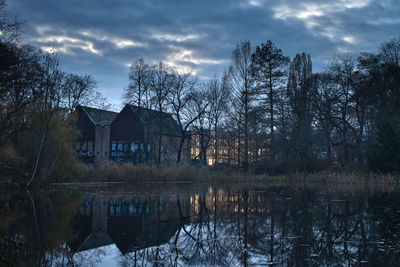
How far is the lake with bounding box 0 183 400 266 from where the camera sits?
6.47 meters

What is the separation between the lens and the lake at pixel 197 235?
6.47 meters

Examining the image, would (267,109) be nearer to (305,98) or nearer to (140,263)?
(305,98)

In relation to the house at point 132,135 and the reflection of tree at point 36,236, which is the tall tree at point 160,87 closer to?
the house at point 132,135

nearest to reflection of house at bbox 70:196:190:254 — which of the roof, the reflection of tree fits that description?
the reflection of tree

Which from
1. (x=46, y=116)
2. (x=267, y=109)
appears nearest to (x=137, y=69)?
(x=267, y=109)

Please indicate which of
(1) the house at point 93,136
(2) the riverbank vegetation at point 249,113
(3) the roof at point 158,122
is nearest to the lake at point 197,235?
(2) the riverbank vegetation at point 249,113

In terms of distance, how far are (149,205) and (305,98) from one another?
97.1 ft

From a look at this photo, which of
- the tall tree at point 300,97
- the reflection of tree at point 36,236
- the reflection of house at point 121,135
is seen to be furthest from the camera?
the reflection of house at point 121,135

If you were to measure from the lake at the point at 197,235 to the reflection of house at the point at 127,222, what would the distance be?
0.08ft

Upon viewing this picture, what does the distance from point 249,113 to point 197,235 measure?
2846 centimetres

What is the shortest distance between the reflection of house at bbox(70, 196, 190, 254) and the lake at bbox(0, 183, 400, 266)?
0.02 metres

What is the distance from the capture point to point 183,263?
20.8 ft

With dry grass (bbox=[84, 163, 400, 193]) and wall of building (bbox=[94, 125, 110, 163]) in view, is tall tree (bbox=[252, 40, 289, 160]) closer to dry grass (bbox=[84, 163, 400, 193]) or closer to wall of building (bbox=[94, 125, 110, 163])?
dry grass (bbox=[84, 163, 400, 193])

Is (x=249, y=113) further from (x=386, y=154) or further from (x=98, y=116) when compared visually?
(x=98, y=116)
